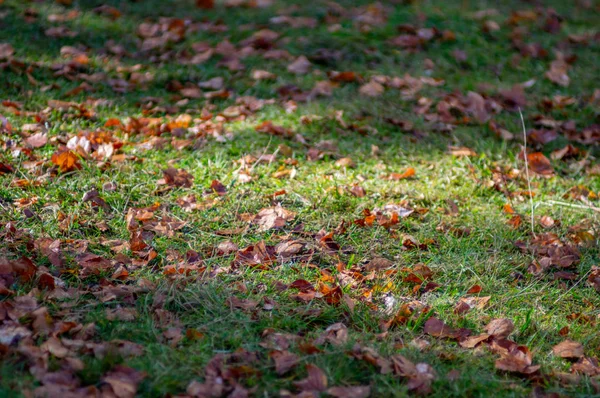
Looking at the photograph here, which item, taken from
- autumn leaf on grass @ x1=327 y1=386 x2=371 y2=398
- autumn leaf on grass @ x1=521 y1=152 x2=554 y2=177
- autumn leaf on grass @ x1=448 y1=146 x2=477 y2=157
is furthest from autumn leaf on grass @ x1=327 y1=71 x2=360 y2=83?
autumn leaf on grass @ x1=327 y1=386 x2=371 y2=398

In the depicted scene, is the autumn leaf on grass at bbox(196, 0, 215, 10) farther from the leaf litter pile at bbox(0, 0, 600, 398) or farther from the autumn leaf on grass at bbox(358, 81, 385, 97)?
the autumn leaf on grass at bbox(358, 81, 385, 97)

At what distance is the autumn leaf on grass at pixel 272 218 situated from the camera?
2.94 m

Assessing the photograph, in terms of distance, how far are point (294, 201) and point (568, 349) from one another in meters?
1.42

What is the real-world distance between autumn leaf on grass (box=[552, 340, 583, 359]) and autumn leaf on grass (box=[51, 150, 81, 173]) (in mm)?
2363

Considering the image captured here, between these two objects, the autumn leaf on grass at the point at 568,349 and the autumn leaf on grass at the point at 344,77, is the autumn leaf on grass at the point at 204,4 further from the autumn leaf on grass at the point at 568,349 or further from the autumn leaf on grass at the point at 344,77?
the autumn leaf on grass at the point at 568,349

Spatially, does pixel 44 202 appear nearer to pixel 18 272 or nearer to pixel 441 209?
pixel 18 272

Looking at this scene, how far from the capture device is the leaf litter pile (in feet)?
7.11

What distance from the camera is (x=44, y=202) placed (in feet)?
9.63

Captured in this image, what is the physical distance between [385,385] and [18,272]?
1.42 m

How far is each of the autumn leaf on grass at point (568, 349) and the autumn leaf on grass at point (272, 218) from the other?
4.18 ft

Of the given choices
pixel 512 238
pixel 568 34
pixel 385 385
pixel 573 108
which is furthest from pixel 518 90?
pixel 385 385

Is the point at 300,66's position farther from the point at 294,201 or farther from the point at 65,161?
the point at 65,161

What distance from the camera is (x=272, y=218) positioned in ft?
9.74

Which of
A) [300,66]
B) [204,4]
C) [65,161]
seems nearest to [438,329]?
[65,161]
